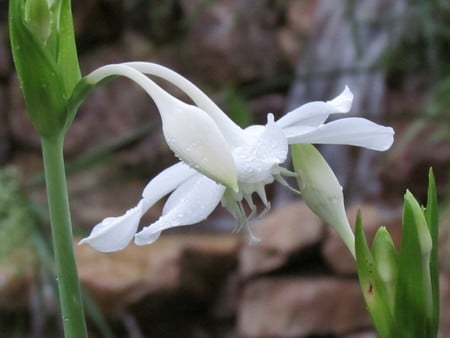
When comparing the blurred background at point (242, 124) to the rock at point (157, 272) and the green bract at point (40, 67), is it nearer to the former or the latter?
the rock at point (157, 272)

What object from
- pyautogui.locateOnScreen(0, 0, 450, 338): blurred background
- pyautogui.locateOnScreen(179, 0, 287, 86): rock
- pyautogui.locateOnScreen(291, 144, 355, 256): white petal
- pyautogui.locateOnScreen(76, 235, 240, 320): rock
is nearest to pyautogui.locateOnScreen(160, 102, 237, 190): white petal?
pyautogui.locateOnScreen(291, 144, 355, 256): white petal

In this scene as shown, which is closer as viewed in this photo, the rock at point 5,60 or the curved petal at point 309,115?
the curved petal at point 309,115

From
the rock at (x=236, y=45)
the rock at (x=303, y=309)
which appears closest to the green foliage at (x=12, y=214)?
the rock at (x=303, y=309)

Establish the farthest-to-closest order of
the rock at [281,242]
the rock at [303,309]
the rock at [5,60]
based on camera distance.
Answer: the rock at [5,60] < the rock at [281,242] < the rock at [303,309]

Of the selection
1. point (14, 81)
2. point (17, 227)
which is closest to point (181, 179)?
point (17, 227)

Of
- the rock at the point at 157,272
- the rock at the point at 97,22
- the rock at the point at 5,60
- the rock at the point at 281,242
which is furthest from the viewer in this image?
the rock at the point at 97,22

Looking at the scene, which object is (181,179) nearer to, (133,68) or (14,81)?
(133,68)

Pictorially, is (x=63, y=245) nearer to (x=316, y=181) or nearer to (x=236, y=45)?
(x=316, y=181)
